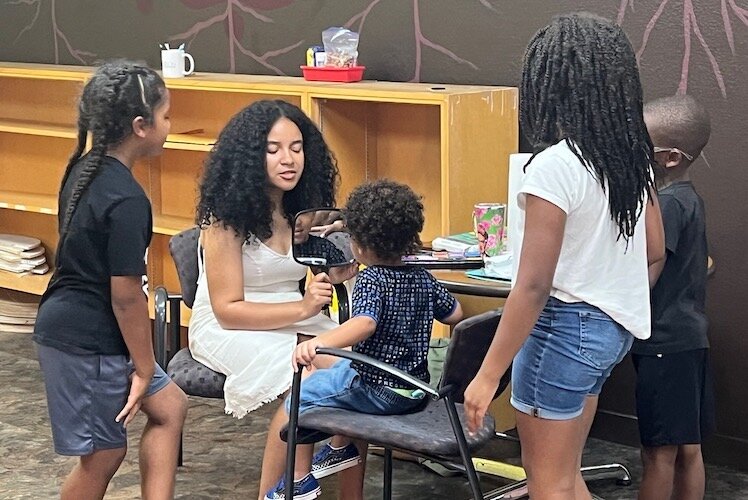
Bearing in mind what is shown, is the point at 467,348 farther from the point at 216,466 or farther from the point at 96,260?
the point at 216,466

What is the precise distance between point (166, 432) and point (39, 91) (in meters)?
3.04

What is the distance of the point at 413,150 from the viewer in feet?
13.5

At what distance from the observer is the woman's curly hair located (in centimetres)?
305

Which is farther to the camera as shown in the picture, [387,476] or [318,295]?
[387,476]

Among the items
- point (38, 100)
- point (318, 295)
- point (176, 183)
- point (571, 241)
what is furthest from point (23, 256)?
point (571, 241)

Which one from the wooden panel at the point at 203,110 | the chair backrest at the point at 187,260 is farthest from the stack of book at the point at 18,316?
the chair backrest at the point at 187,260

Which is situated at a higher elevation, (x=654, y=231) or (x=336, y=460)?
(x=654, y=231)

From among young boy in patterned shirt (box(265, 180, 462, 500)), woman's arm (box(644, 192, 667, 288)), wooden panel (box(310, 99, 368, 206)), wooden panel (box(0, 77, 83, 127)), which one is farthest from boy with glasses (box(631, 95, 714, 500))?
wooden panel (box(0, 77, 83, 127))

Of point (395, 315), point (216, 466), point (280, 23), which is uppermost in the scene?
point (280, 23)

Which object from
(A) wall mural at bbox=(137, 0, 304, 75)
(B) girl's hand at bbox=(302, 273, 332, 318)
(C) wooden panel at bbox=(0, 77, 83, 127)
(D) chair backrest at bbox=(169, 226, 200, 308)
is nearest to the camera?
(B) girl's hand at bbox=(302, 273, 332, 318)

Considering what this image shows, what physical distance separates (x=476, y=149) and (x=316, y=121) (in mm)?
624

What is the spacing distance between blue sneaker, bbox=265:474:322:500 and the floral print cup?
80cm

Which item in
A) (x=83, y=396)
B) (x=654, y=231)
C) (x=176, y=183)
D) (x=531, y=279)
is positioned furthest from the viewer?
(x=176, y=183)

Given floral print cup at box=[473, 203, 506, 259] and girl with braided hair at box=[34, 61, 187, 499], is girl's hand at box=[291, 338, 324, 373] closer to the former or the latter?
girl with braided hair at box=[34, 61, 187, 499]
